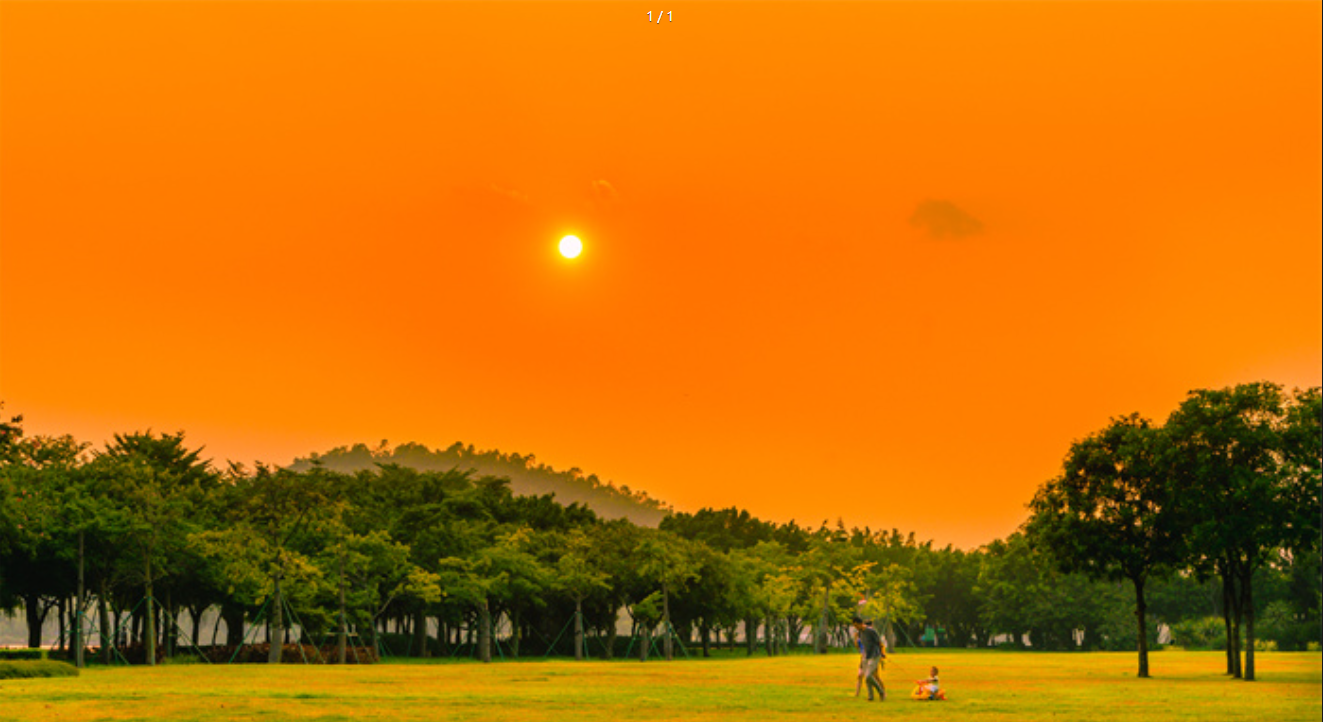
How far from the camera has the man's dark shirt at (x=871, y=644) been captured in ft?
118

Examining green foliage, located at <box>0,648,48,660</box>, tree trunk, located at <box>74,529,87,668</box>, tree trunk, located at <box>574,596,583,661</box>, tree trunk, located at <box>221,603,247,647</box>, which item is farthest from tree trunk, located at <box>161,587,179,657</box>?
tree trunk, located at <box>574,596,583,661</box>

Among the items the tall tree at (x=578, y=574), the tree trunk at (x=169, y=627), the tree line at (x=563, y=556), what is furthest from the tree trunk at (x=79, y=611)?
the tall tree at (x=578, y=574)

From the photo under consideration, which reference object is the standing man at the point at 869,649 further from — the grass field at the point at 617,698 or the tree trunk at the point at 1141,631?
the tree trunk at the point at 1141,631

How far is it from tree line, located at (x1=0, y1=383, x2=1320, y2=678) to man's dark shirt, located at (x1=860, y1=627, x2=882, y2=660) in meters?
19.7

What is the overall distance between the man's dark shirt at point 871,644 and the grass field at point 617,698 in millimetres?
1368

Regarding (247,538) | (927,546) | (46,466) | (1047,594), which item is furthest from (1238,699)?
(927,546)

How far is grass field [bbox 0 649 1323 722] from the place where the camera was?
1182 inches

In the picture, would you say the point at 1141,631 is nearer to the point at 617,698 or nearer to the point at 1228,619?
the point at 1228,619

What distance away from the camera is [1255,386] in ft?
163

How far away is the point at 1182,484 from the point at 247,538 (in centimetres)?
5095

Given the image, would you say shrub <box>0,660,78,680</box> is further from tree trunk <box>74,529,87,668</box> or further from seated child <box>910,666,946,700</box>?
seated child <box>910,666,946,700</box>

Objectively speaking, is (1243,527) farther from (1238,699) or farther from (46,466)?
(46,466)

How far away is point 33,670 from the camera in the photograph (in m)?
47.6

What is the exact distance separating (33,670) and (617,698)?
2452 cm
